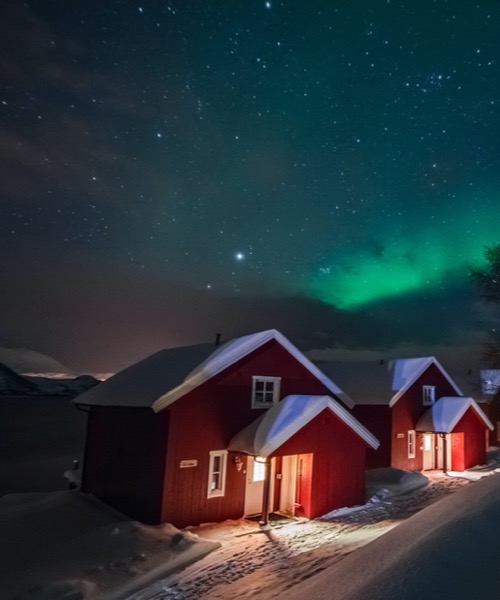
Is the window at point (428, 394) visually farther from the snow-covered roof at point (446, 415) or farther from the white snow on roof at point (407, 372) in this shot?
the white snow on roof at point (407, 372)

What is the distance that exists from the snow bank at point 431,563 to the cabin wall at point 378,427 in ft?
60.4

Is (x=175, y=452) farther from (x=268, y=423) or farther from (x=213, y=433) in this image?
(x=268, y=423)

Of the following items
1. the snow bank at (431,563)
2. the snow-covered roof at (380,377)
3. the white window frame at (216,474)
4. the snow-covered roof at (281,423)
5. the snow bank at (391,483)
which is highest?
the snow-covered roof at (380,377)

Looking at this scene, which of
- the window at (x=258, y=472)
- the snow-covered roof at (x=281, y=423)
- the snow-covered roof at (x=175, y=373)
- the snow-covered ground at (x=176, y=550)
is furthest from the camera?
the window at (x=258, y=472)

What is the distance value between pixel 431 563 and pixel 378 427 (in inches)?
876

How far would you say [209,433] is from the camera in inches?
625

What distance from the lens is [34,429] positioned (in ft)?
341

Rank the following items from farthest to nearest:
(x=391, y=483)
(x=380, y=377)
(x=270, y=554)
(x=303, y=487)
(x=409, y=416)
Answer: (x=380, y=377) → (x=409, y=416) → (x=391, y=483) → (x=303, y=487) → (x=270, y=554)

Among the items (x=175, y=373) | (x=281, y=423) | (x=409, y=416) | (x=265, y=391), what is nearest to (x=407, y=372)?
(x=409, y=416)

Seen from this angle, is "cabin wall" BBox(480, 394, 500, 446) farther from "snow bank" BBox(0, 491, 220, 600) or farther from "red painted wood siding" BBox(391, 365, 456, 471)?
"snow bank" BBox(0, 491, 220, 600)

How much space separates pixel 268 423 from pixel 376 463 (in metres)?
13.1

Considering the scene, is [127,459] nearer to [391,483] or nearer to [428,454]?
[391,483]

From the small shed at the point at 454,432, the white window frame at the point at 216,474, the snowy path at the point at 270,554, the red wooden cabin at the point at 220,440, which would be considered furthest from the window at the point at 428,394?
the white window frame at the point at 216,474

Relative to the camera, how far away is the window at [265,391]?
17578mm
